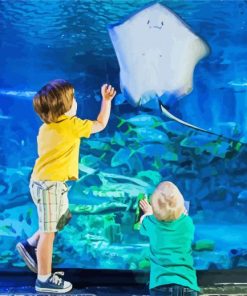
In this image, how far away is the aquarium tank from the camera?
3498 mm

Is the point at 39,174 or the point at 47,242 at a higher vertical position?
the point at 39,174

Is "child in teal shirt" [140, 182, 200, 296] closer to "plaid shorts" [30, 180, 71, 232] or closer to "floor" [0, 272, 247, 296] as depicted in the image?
"floor" [0, 272, 247, 296]

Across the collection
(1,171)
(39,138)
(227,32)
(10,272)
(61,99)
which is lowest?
(10,272)

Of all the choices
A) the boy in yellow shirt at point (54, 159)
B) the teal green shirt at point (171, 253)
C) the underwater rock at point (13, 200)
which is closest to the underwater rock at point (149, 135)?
the boy in yellow shirt at point (54, 159)

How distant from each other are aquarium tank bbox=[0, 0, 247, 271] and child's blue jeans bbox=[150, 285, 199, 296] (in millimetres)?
234

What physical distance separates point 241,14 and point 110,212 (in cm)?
151

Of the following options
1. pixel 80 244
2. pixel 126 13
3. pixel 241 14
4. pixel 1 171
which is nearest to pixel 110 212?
pixel 80 244

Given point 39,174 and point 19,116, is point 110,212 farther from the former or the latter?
point 19,116

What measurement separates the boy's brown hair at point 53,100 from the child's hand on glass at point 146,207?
29.8 inches

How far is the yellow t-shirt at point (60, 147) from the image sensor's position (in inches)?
136

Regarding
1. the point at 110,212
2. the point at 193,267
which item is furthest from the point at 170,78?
the point at 193,267

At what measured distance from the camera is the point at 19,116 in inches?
139

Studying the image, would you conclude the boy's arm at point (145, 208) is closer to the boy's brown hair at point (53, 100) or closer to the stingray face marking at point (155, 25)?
the boy's brown hair at point (53, 100)

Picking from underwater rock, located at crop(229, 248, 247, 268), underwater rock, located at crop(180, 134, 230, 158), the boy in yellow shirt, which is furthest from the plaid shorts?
underwater rock, located at crop(229, 248, 247, 268)
